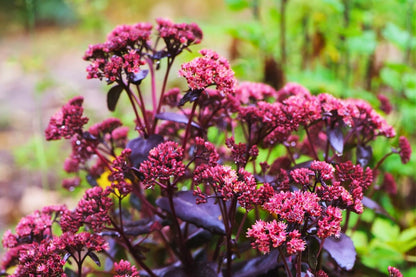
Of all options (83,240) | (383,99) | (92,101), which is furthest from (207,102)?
(92,101)

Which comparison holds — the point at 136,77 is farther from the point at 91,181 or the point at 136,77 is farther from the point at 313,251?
the point at 313,251

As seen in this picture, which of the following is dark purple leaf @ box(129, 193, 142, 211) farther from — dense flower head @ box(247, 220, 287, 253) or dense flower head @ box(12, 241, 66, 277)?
dense flower head @ box(247, 220, 287, 253)

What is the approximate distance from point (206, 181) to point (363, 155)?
41 cm

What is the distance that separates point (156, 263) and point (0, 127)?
3370 mm

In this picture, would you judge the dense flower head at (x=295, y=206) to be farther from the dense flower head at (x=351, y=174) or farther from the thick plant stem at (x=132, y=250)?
the thick plant stem at (x=132, y=250)

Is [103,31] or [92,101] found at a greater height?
[103,31]

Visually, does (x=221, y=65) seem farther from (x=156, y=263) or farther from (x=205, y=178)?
(x=156, y=263)

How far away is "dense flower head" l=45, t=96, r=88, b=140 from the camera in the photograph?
847 mm

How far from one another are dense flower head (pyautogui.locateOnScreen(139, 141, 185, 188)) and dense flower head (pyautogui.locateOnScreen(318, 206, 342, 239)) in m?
0.24

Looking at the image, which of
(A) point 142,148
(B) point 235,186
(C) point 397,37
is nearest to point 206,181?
(B) point 235,186

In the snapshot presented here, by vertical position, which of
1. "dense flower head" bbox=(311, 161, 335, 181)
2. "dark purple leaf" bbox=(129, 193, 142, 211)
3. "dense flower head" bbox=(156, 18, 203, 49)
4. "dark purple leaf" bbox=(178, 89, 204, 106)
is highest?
"dense flower head" bbox=(156, 18, 203, 49)

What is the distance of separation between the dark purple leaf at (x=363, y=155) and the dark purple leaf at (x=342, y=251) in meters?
0.22

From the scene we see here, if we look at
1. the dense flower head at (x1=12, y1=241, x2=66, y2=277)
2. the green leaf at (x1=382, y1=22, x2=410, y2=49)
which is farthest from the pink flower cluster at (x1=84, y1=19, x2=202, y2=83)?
the green leaf at (x1=382, y1=22, x2=410, y2=49)

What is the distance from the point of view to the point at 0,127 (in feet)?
13.0
